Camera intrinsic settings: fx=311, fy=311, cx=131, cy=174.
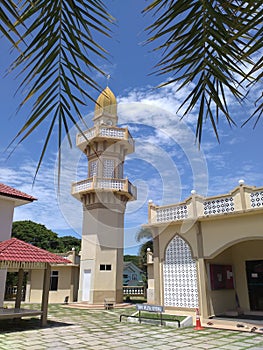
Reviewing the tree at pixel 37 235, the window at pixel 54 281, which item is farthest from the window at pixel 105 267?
the tree at pixel 37 235

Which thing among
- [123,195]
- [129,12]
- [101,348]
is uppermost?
[123,195]

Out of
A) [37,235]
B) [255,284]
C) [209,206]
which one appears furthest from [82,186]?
[37,235]

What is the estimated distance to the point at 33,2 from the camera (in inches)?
68.7

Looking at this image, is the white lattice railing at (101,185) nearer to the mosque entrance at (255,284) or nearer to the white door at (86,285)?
the white door at (86,285)

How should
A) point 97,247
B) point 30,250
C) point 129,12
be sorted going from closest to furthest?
point 129,12 < point 30,250 < point 97,247

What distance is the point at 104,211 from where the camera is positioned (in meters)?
18.4

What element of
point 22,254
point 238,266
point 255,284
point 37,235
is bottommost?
point 255,284

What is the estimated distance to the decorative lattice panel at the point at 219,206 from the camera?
11.4 meters

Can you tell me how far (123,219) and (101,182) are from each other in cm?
271

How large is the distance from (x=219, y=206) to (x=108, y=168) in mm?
9058

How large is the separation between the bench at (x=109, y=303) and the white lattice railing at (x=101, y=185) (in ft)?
20.2

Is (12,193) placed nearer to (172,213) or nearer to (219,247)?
(172,213)

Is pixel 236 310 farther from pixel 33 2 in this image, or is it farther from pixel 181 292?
pixel 33 2

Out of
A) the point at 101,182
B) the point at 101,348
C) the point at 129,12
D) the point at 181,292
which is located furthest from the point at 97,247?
the point at 129,12
